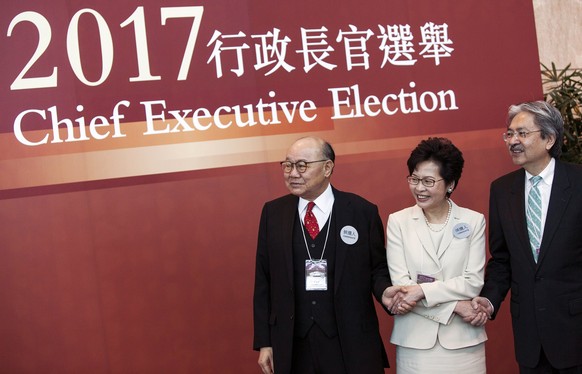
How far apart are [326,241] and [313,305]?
285mm

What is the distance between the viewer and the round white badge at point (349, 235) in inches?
120

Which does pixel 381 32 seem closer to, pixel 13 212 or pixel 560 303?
pixel 560 303

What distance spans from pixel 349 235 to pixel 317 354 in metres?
0.53

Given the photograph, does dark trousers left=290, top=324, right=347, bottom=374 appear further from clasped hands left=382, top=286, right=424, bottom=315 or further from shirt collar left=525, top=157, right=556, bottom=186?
shirt collar left=525, top=157, right=556, bottom=186

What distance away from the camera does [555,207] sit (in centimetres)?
285

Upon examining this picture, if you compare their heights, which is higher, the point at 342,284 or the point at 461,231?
the point at 461,231

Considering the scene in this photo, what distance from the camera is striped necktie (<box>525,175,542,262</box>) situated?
9.48ft

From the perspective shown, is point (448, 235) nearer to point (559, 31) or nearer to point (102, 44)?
point (102, 44)

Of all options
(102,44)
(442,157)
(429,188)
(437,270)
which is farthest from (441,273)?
(102,44)

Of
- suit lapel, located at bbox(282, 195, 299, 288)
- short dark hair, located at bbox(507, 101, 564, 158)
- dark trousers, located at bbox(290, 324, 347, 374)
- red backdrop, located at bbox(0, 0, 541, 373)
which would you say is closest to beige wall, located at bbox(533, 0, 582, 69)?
red backdrop, located at bbox(0, 0, 541, 373)

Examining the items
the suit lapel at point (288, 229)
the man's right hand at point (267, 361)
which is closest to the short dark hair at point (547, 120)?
the suit lapel at point (288, 229)

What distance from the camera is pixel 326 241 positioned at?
306cm

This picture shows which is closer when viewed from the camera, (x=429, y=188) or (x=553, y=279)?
(x=553, y=279)

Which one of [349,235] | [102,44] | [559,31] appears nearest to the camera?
[349,235]
